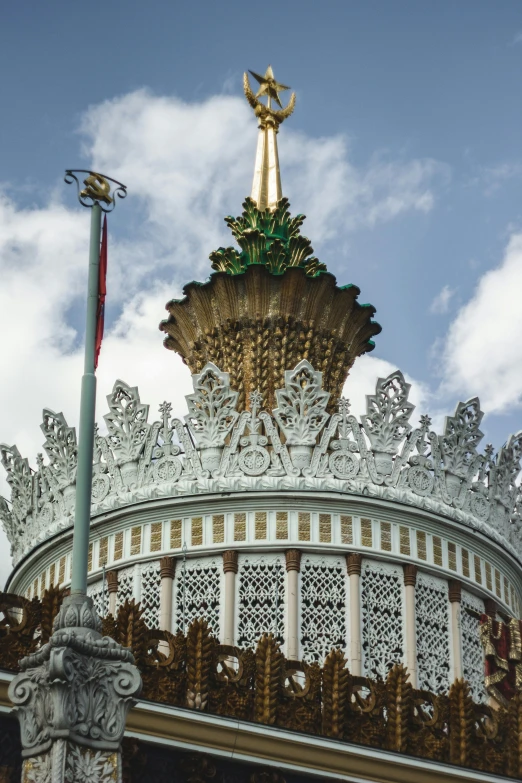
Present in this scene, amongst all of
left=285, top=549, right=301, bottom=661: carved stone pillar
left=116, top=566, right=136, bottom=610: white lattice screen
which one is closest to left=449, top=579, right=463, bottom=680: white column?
left=285, top=549, right=301, bottom=661: carved stone pillar

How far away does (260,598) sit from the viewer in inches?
1054

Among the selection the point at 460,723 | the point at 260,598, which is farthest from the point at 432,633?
the point at 460,723

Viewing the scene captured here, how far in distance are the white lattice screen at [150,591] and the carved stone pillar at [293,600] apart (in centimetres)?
232

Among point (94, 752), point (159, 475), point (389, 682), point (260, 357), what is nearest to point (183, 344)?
point (260, 357)

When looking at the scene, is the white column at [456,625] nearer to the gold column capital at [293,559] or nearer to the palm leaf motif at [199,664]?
the gold column capital at [293,559]

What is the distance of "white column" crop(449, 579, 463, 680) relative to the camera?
26906 millimetres

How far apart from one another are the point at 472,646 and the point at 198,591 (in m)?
4.99

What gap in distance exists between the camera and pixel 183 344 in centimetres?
3197

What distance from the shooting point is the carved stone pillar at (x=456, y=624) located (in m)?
26.9

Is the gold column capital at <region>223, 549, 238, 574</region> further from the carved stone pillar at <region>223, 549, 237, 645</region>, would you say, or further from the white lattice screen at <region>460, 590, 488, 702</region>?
the white lattice screen at <region>460, 590, 488, 702</region>

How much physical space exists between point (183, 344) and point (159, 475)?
473cm

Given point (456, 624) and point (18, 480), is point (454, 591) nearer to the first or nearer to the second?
point (456, 624)

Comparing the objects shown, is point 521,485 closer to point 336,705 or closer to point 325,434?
point 325,434

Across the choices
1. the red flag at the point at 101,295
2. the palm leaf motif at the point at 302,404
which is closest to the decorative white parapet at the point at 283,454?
the palm leaf motif at the point at 302,404
